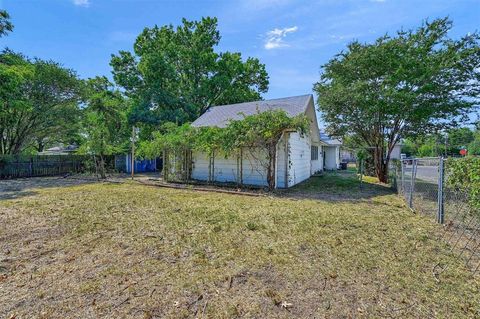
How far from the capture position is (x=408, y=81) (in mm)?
11883

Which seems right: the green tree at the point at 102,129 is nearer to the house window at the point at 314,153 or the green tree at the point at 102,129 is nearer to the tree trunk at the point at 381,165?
the house window at the point at 314,153

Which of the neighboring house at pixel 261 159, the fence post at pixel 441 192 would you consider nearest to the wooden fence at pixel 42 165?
the neighboring house at pixel 261 159

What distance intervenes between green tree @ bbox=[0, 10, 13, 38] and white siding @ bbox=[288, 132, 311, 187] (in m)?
18.3

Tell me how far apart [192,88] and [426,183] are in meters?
18.9

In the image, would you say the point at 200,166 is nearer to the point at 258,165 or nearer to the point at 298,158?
the point at 258,165

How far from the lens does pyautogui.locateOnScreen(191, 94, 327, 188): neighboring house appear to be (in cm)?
1125

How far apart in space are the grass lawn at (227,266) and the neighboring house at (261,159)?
4939mm

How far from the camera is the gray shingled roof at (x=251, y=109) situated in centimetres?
1323

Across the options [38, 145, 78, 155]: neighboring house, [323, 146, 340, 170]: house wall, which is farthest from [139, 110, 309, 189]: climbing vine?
[38, 145, 78, 155]: neighboring house

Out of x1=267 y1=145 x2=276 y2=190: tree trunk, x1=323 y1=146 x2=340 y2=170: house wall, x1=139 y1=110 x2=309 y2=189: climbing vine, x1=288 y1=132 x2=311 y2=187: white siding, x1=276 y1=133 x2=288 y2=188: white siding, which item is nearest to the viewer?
x1=139 y1=110 x2=309 y2=189: climbing vine

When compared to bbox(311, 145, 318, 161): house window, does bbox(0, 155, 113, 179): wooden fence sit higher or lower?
lower

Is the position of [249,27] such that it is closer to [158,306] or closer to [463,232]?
[463,232]

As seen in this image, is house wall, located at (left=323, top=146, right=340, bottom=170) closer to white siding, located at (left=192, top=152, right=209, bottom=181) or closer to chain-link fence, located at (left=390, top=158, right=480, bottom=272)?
white siding, located at (left=192, top=152, right=209, bottom=181)

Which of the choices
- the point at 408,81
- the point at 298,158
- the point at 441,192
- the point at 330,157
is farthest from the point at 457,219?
the point at 330,157
